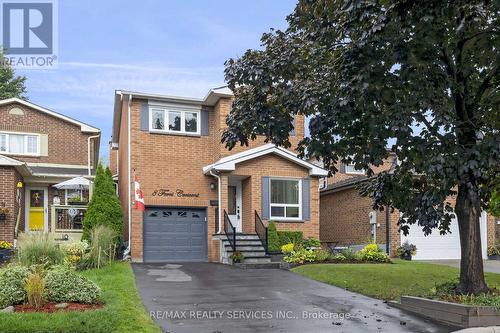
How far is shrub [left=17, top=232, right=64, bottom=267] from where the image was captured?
466 inches

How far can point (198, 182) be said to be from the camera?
20266 millimetres

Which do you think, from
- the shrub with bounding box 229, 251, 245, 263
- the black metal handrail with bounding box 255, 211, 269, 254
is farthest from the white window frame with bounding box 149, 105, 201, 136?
the shrub with bounding box 229, 251, 245, 263

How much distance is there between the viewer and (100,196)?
18.7 meters

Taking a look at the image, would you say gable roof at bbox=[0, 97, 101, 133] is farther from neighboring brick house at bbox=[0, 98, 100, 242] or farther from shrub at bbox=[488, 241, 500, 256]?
shrub at bbox=[488, 241, 500, 256]

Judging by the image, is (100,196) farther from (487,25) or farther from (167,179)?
(487,25)

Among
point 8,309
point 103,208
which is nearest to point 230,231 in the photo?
point 103,208

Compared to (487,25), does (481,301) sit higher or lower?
lower

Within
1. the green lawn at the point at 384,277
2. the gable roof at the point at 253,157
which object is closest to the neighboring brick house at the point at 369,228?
the gable roof at the point at 253,157

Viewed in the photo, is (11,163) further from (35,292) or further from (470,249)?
(470,249)

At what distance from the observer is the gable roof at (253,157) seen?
62.7 feet

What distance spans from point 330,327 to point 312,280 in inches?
216

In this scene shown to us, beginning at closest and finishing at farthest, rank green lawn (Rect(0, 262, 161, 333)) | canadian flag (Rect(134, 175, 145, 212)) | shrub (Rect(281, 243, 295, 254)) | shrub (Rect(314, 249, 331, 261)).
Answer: green lawn (Rect(0, 262, 161, 333)), shrub (Rect(314, 249, 331, 261)), canadian flag (Rect(134, 175, 145, 212)), shrub (Rect(281, 243, 295, 254))

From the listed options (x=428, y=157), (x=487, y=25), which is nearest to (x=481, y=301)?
(x=428, y=157)

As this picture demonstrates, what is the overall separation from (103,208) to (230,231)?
4578mm
